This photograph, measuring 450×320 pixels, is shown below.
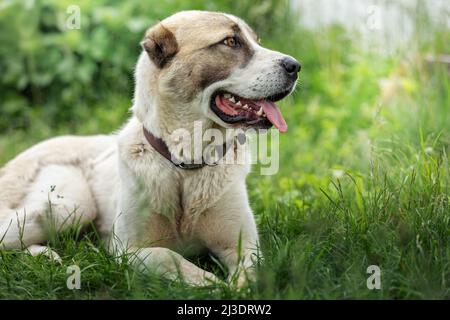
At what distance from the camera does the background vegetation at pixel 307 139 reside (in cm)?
327

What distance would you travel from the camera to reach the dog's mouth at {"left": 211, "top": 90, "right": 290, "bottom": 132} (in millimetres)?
3791

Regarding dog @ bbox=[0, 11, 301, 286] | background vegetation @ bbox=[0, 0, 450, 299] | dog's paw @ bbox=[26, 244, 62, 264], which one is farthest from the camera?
dog @ bbox=[0, 11, 301, 286]

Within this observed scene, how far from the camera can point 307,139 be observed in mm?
6562

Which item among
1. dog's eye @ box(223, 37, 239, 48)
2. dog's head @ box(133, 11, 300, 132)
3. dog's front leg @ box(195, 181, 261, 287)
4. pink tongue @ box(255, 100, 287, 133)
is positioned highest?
dog's eye @ box(223, 37, 239, 48)

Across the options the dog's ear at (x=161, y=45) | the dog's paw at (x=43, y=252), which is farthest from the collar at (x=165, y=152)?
the dog's paw at (x=43, y=252)

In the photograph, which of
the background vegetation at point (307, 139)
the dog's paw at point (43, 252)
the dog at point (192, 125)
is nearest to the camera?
the background vegetation at point (307, 139)

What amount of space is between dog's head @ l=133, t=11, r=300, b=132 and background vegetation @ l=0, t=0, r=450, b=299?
0.66 m

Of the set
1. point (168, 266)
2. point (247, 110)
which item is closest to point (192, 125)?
point (247, 110)

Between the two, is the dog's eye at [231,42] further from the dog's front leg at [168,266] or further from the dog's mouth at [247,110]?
the dog's front leg at [168,266]

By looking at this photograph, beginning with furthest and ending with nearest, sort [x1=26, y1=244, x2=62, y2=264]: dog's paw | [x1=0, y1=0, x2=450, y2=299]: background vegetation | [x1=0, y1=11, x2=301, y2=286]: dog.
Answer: [x1=0, y1=11, x2=301, y2=286]: dog < [x1=26, y1=244, x2=62, y2=264]: dog's paw < [x1=0, y1=0, x2=450, y2=299]: background vegetation

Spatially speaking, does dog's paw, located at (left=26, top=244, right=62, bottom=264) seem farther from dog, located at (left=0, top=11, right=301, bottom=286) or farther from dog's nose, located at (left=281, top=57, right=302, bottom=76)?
dog's nose, located at (left=281, top=57, right=302, bottom=76)

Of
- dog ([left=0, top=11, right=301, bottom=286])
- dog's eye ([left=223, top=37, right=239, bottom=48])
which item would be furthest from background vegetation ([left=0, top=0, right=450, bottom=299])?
dog's eye ([left=223, top=37, right=239, bottom=48])

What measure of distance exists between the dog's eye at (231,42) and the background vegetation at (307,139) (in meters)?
0.97
